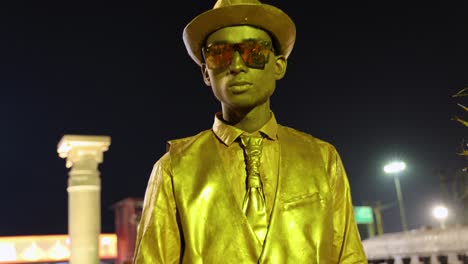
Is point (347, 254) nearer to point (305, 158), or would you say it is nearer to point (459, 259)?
point (305, 158)

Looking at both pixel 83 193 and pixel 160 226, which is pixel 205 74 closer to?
pixel 160 226

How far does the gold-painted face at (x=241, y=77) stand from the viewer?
7.80 feet

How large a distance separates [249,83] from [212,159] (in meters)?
0.38

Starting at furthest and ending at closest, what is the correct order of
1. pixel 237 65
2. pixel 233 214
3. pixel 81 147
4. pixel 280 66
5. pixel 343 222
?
pixel 81 147
pixel 280 66
pixel 343 222
pixel 237 65
pixel 233 214

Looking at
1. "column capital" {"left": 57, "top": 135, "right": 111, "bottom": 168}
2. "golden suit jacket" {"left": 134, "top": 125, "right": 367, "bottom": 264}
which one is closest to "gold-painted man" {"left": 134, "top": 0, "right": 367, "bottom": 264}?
"golden suit jacket" {"left": 134, "top": 125, "right": 367, "bottom": 264}

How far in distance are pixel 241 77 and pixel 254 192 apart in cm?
51

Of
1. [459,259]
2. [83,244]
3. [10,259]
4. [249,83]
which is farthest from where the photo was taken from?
[10,259]

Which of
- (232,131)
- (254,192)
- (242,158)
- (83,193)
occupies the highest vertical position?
(83,193)

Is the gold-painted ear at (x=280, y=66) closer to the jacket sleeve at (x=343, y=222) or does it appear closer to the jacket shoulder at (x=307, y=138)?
the jacket shoulder at (x=307, y=138)

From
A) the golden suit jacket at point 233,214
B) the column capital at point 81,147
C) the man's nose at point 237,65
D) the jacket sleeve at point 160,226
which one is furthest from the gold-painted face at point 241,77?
the column capital at point 81,147

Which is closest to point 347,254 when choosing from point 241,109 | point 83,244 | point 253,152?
point 253,152

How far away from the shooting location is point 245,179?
2.39m

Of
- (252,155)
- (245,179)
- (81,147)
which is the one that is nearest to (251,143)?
(252,155)

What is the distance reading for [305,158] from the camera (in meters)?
2.49
